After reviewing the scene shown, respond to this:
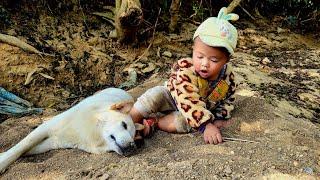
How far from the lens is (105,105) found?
11.9 ft

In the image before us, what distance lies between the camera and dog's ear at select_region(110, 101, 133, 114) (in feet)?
11.3

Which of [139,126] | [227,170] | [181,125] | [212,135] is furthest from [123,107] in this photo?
[227,170]

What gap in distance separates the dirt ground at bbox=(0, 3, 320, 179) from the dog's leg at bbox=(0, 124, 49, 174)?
0.05m

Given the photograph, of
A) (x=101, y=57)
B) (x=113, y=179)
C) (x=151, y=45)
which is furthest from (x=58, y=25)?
(x=113, y=179)

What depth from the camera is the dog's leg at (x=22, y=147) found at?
3.23m

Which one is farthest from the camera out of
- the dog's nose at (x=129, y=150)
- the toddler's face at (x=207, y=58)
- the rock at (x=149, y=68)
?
the rock at (x=149, y=68)

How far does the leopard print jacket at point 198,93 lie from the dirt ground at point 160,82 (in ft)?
0.55

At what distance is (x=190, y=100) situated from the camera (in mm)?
3391

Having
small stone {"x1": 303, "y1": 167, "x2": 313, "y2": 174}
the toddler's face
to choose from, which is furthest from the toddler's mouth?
small stone {"x1": 303, "y1": 167, "x2": 313, "y2": 174}

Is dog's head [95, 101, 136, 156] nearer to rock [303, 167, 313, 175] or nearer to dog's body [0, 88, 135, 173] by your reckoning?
dog's body [0, 88, 135, 173]

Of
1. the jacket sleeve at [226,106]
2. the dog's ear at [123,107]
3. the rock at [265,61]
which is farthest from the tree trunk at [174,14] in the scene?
the dog's ear at [123,107]

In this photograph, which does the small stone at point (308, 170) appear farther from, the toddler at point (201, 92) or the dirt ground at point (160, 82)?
the toddler at point (201, 92)

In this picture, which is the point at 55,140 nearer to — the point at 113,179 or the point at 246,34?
the point at 113,179

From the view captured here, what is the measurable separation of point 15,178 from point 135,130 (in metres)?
0.87
